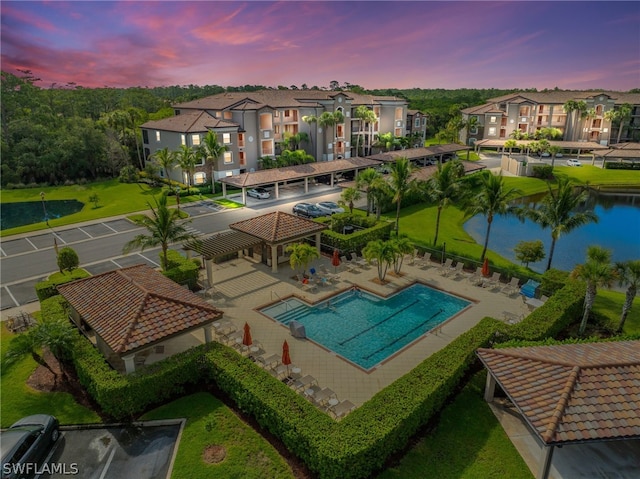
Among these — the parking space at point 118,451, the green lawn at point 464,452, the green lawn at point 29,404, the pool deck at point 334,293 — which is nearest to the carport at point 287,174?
the pool deck at point 334,293

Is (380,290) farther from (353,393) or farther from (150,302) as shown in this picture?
(150,302)

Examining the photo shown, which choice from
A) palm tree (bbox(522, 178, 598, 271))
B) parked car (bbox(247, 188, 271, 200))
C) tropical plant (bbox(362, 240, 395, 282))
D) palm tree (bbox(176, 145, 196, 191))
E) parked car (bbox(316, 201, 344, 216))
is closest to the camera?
tropical plant (bbox(362, 240, 395, 282))

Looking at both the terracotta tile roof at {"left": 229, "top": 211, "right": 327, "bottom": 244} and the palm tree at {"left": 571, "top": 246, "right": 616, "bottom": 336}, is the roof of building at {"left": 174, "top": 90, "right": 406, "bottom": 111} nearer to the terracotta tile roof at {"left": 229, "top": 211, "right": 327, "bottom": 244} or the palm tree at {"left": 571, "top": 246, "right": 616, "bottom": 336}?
the terracotta tile roof at {"left": 229, "top": 211, "right": 327, "bottom": 244}

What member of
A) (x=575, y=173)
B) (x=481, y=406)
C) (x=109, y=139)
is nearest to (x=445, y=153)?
(x=575, y=173)

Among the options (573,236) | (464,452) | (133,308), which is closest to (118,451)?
(133,308)

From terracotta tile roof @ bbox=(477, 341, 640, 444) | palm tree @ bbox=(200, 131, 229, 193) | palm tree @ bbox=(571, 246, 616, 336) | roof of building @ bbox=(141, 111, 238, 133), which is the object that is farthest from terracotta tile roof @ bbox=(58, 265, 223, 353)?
roof of building @ bbox=(141, 111, 238, 133)

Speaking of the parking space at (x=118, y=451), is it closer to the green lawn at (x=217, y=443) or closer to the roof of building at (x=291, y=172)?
the green lawn at (x=217, y=443)
